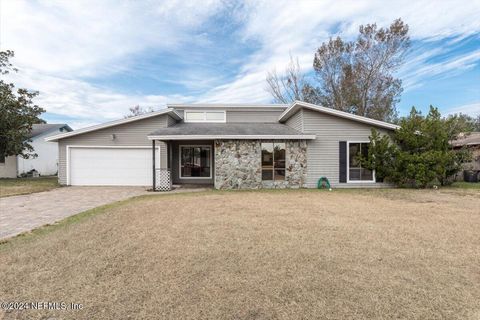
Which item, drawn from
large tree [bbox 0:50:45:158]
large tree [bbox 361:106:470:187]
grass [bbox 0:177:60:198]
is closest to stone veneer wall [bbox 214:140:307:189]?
large tree [bbox 361:106:470:187]

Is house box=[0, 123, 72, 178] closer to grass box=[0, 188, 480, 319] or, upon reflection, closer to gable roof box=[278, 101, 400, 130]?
grass box=[0, 188, 480, 319]

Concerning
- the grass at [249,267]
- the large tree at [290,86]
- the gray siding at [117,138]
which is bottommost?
the grass at [249,267]

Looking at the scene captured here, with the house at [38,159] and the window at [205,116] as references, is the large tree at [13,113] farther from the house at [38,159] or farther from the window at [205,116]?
the window at [205,116]

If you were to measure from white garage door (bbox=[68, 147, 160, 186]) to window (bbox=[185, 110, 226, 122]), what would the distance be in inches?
153

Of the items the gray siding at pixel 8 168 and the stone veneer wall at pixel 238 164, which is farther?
the gray siding at pixel 8 168

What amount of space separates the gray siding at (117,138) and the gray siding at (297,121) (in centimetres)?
722

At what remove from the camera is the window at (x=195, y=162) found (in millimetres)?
15570

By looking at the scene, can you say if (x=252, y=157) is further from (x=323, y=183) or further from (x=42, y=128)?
(x=42, y=128)

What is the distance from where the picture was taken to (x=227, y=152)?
494 inches

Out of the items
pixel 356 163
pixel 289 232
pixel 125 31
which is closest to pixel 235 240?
pixel 289 232

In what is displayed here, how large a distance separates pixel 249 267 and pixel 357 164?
444 inches

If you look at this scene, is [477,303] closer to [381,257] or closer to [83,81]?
[381,257]

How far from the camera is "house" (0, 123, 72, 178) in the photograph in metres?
19.9

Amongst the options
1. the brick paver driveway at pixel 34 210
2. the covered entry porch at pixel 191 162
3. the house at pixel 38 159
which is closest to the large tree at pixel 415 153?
the covered entry porch at pixel 191 162
